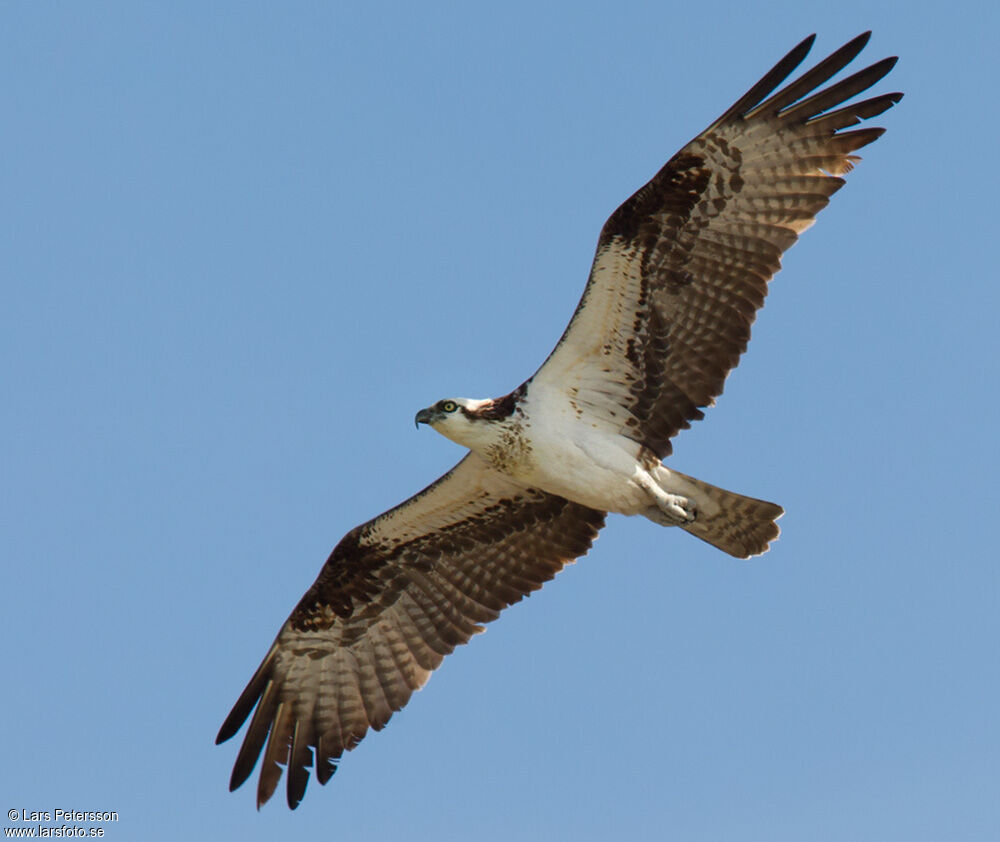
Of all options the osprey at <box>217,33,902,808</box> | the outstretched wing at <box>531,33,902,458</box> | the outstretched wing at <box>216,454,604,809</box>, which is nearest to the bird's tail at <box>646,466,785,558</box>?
the osprey at <box>217,33,902,808</box>

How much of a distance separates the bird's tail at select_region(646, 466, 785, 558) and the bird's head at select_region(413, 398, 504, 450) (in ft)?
4.77

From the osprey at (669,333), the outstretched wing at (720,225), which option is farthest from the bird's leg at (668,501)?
the outstretched wing at (720,225)

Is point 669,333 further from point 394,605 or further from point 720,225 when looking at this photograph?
point 394,605

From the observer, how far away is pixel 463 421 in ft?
40.0

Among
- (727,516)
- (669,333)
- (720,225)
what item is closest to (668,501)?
(727,516)

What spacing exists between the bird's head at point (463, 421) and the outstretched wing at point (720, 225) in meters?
0.65

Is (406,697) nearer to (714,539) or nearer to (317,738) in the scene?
(317,738)

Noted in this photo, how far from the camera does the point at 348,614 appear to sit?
13734mm

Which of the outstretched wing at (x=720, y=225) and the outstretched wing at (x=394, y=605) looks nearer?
the outstretched wing at (x=720, y=225)

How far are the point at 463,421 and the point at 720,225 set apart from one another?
8.29 ft

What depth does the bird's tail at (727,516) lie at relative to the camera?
1238 centimetres

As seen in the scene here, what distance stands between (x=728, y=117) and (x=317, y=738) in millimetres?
6161

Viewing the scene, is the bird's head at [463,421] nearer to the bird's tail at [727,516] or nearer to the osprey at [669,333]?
the osprey at [669,333]

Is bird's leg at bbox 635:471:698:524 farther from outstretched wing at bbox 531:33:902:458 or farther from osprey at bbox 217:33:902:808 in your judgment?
outstretched wing at bbox 531:33:902:458
